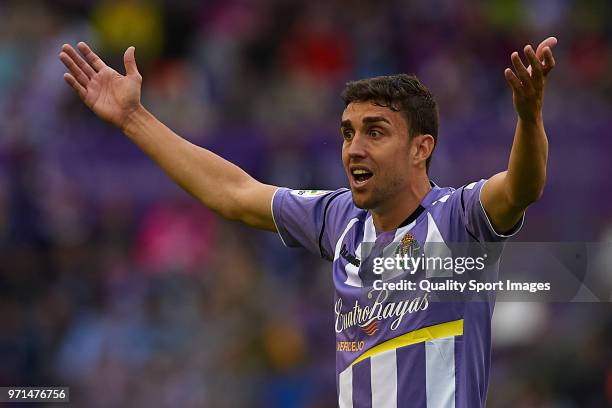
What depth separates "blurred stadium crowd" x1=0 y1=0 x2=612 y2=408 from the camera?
942 cm

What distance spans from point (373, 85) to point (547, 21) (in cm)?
818

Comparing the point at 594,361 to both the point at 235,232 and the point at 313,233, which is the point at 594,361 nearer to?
the point at 235,232

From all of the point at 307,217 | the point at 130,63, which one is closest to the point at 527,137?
the point at 307,217

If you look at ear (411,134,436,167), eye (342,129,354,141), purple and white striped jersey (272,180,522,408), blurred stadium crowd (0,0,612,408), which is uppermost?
blurred stadium crowd (0,0,612,408)

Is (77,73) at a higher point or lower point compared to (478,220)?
higher

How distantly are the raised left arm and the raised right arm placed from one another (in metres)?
1.34

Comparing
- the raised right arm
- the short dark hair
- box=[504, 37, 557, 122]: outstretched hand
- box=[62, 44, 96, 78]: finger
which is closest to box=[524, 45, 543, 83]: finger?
box=[504, 37, 557, 122]: outstretched hand

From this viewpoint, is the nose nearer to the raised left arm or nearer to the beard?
the beard

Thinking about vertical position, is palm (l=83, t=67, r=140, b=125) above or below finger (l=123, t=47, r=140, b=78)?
below

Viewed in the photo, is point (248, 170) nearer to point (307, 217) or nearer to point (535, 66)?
point (307, 217)

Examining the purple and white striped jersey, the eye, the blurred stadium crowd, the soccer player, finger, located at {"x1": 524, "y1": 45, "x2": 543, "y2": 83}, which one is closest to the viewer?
finger, located at {"x1": 524, "y1": 45, "x2": 543, "y2": 83}

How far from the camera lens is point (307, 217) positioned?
549cm

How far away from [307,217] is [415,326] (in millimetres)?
849

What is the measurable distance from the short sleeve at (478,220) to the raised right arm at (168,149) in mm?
1045
